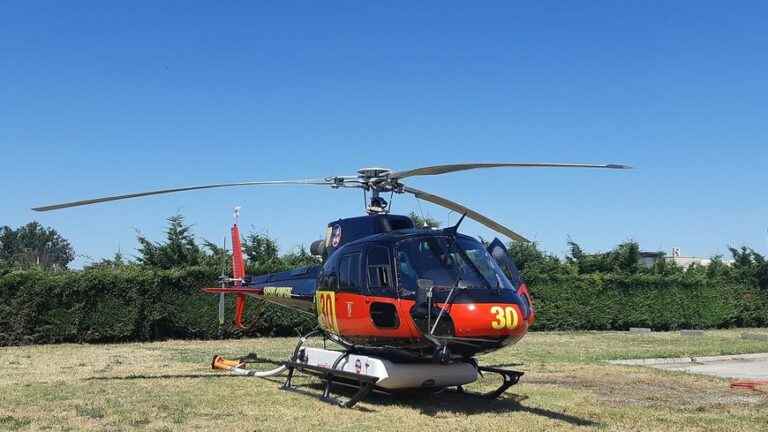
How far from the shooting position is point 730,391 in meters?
11.5

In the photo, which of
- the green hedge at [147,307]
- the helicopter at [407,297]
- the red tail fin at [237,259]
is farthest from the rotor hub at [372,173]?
the green hedge at [147,307]

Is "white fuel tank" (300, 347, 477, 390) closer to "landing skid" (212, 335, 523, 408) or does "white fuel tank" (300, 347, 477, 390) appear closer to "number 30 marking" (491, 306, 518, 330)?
"landing skid" (212, 335, 523, 408)

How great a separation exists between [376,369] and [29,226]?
310ft

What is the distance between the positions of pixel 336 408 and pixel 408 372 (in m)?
1.06

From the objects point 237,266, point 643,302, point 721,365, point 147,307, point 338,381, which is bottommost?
point 721,365

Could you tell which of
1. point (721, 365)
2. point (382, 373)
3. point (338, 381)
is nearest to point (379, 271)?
point (382, 373)

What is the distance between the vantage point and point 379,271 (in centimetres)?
938

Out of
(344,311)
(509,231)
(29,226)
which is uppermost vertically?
(29,226)

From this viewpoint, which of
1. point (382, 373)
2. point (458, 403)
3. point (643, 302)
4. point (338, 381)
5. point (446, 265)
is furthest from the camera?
point (643, 302)

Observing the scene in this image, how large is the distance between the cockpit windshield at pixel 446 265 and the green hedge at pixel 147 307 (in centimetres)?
1390

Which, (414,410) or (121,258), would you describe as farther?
(121,258)

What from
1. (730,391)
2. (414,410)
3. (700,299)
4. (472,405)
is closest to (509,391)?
(472,405)

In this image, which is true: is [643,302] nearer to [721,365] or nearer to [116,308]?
[721,365]

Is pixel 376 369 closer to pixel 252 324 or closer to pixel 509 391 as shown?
pixel 509 391
